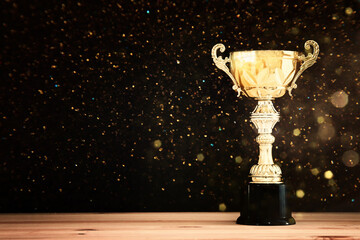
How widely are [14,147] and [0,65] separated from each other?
28cm

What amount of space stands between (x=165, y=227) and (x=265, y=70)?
513 millimetres

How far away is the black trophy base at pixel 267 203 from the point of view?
153 centimetres

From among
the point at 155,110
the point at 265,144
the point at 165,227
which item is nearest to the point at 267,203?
the point at 265,144

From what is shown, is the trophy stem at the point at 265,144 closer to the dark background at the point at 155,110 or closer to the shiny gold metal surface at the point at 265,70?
the shiny gold metal surface at the point at 265,70

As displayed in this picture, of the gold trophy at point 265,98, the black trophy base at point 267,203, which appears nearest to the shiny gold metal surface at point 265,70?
the gold trophy at point 265,98

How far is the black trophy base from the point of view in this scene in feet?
5.02

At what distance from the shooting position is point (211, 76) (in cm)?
191

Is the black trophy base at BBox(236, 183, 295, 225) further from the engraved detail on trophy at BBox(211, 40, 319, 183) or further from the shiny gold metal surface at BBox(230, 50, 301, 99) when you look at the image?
the shiny gold metal surface at BBox(230, 50, 301, 99)

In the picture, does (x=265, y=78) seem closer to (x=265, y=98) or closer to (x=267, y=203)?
(x=265, y=98)

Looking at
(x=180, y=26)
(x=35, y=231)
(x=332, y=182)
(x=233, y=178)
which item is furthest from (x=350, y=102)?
(x=35, y=231)

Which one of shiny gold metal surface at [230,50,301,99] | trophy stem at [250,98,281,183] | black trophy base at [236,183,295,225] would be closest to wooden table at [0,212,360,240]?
black trophy base at [236,183,295,225]

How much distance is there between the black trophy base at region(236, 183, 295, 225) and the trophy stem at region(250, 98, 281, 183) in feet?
0.09

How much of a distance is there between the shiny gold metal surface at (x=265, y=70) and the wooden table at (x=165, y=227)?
1.25 feet

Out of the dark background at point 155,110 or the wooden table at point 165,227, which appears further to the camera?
the dark background at point 155,110
